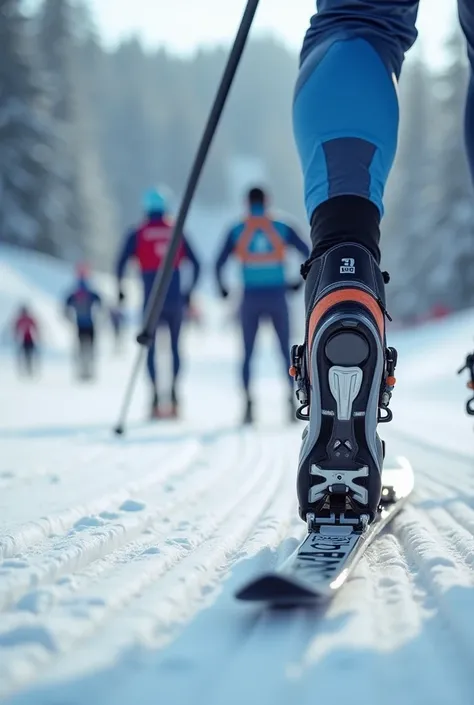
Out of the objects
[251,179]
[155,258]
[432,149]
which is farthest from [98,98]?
[155,258]

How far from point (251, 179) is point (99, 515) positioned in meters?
83.7

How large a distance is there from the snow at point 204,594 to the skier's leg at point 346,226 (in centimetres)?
19

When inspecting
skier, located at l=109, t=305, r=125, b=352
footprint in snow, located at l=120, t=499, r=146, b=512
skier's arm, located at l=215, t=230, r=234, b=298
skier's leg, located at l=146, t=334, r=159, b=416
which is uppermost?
skier, located at l=109, t=305, r=125, b=352

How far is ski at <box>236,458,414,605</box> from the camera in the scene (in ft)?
2.89

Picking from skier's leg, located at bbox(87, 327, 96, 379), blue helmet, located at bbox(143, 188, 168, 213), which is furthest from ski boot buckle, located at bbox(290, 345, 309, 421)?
skier's leg, located at bbox(87, 327, 96, 379)

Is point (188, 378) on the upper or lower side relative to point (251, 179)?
lower

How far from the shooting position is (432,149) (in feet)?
130

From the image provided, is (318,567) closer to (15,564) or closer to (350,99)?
(15,564)

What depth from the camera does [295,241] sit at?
6172mm

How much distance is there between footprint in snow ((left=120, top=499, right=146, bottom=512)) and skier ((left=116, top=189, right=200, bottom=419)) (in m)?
4.22

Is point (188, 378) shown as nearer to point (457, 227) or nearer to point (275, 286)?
point (275, 286)

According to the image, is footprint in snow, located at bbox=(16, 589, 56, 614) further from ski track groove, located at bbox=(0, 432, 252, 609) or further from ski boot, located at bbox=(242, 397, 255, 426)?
ski boot, located at bbox=(242, 397, 255, 426)

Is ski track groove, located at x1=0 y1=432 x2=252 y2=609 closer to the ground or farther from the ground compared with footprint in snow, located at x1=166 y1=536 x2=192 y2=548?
farther from the ground

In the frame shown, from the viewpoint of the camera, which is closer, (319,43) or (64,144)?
(319,43)
